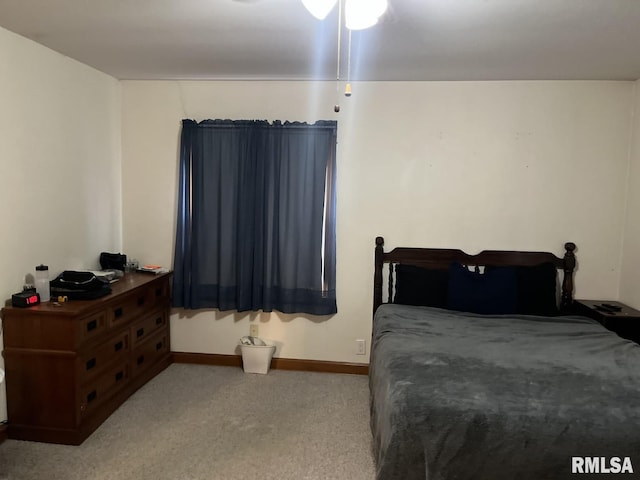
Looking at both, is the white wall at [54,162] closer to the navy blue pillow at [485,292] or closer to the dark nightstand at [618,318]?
the navy blue pillow at [485,292]

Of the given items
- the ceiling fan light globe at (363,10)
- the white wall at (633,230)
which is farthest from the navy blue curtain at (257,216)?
the white wall at (633,230)

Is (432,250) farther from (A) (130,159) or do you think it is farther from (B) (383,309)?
(A) (130,159)

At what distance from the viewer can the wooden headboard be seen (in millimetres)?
3383

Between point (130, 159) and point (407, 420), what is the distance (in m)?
2.95

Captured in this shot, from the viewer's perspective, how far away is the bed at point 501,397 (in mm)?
1788

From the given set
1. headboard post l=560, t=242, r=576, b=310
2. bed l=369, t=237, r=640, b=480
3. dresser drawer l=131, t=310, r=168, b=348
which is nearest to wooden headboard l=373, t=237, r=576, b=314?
headboard post l=560, t=242, r=576, b=310

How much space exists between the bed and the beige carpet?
0.45 meters

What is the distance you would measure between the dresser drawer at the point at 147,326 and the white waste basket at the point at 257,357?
2.18 ft

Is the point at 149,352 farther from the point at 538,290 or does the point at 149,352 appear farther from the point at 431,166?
the point at 538,290

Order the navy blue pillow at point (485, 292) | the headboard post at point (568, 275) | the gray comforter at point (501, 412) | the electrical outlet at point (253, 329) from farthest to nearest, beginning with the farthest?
the electrical outlet at point (253, 329) < the headboard post at point (568, 275) < the navy blue pillow at point (485, 292) < the gray comforter at point (501, 412)

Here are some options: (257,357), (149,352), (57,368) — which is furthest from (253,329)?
(57,368)

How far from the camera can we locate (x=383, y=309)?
10.6 feet

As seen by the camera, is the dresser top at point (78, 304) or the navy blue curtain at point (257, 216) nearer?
the dresser top at point (78, 304)

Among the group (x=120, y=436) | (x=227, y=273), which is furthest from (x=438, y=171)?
(x=120, y=436)
